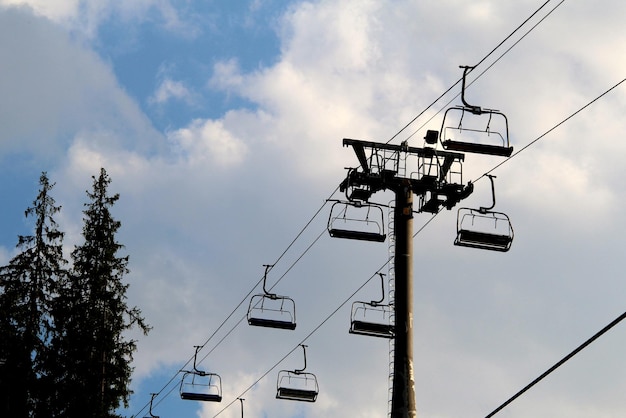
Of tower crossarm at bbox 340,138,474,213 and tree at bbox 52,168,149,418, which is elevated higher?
tree at bbox 52,168,149,418

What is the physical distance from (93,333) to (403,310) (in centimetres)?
3405

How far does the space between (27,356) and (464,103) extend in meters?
36.7

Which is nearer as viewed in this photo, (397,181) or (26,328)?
(397,181)

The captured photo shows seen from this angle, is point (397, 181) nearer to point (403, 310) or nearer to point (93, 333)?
point (403, 310)

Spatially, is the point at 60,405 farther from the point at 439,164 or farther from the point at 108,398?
Result: the point at 439,164

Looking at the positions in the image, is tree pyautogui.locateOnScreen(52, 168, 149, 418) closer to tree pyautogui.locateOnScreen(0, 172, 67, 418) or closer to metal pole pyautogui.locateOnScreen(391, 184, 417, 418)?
tree pyautogui.locateOnScreen(0, 172, 67, 418)

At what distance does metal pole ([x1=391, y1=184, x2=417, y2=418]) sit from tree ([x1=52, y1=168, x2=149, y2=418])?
101 feet

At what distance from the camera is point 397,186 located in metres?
22.4

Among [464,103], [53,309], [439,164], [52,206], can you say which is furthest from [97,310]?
[464,103]

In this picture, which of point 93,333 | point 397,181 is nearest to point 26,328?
point 93,333

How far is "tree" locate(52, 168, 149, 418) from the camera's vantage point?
5109 cm

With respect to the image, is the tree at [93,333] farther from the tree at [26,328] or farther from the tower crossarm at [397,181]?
the tower crossarm at [397,181]

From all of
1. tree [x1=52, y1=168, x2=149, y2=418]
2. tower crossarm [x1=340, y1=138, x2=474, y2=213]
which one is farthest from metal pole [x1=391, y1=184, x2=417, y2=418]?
tree [x1=52, y1=168, x2=149, y2=418]

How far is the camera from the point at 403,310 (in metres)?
20.6
